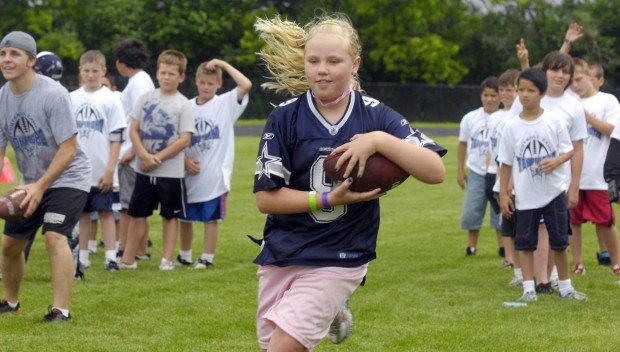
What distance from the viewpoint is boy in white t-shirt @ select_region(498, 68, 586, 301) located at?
840 centimetres

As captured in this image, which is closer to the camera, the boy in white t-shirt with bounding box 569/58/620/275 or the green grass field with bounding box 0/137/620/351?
the green grass field with bounding box 0/137/620/351

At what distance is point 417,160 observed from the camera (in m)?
4.60

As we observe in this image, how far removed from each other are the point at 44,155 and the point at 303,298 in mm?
3385

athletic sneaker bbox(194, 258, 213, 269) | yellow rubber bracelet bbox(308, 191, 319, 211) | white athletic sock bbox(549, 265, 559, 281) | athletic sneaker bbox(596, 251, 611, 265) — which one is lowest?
athletic sneaker bbox(194, 258, 213, 269)

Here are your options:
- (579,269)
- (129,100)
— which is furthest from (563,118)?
(129,100)

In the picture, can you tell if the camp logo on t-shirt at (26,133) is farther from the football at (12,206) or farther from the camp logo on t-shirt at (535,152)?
the camp logo on t-shirt at (535,152)

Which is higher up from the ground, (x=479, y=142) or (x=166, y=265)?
(x=479, y=142)

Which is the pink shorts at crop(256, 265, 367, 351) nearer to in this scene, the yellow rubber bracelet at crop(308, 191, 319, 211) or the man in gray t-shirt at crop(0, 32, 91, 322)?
the yellow rubber bracelet at crop(308, 191, 319, 211)

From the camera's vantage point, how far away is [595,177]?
1005 cm

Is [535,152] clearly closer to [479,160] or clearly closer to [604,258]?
[479,160]

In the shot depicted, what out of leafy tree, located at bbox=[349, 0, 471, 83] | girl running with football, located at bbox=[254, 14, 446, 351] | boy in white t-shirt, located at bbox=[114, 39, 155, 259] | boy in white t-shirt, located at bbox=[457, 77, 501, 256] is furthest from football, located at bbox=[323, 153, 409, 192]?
leafy tree, located at bbox=[349, 0, 471, 83]

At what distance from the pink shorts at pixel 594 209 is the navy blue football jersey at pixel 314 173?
218 inches

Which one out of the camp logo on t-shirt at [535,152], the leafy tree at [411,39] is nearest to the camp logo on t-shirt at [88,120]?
the camp logo on t-shirt at [535,152]

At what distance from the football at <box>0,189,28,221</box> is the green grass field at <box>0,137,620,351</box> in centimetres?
79
